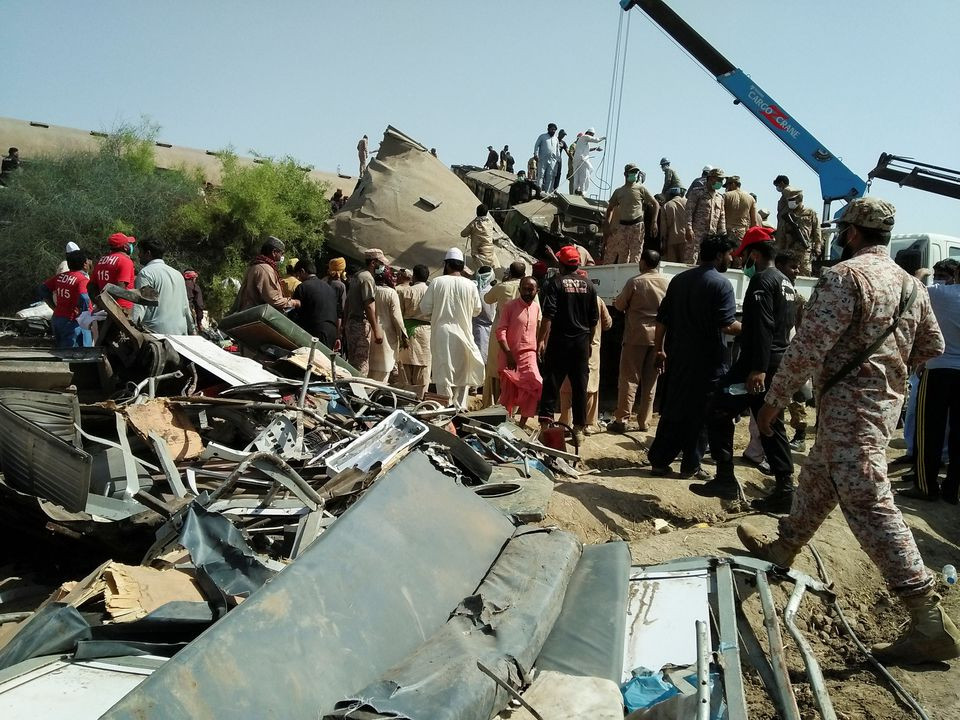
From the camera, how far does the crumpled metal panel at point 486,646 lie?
169 cm

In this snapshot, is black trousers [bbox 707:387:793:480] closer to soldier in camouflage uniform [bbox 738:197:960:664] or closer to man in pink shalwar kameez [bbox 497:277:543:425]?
soldier in camouflage uniform [bbox 738:197:960:664]

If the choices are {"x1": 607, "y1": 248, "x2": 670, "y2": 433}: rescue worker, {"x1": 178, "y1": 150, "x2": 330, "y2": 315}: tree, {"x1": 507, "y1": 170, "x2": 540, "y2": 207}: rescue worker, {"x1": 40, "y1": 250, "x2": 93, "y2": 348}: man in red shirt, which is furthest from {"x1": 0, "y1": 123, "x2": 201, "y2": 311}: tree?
{"x1": 607, "y1": 248, "x2": 670, "y2": 433}: rescue worker

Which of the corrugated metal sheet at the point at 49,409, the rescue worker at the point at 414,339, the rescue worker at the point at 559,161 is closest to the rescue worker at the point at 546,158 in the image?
the rescue worker at the point at 559,161

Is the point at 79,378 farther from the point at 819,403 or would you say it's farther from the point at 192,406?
the point at 819,403

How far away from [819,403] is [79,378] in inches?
189

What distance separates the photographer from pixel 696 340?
19.1ft

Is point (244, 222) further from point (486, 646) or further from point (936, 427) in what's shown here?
point (486, 646)

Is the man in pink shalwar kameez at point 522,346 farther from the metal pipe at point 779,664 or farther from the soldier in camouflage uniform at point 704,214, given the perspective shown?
the soldier in camouflage uniform at point 704,214

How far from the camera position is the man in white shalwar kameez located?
757 centimetres

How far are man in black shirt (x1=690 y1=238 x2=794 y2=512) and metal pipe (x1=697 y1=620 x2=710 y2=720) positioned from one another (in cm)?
304

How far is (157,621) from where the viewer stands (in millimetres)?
2223

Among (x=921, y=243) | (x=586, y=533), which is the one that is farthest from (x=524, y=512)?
(x=921, y=243)

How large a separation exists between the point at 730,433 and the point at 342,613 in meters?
4.34

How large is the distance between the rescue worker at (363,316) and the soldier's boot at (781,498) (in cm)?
430
